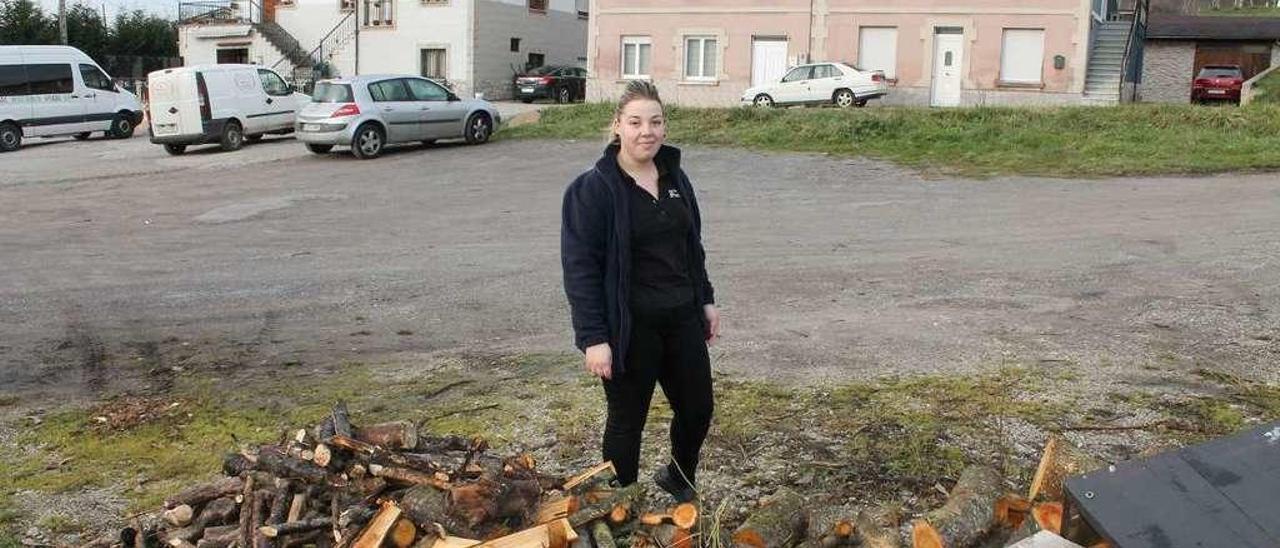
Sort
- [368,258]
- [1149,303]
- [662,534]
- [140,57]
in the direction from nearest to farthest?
[662,534]
[1149,303]
[368,258]
[140,57]

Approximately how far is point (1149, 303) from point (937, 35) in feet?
81.5

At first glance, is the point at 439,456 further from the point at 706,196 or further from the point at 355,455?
the point at 706,196

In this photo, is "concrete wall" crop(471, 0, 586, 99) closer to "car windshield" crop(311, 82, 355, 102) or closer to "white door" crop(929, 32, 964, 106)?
"white door" crop(929, 32, 964, 106)

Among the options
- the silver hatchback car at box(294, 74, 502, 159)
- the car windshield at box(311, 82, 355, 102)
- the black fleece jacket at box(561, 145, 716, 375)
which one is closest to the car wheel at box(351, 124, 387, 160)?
the silver hatchback car at box(294, 74, 502, 159)

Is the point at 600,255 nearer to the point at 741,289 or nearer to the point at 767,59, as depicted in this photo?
the point at 741,289

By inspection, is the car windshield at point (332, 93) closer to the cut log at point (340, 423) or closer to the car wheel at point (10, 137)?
the car wheel at point (10, 137)

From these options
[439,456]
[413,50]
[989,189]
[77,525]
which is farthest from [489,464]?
[413,50]

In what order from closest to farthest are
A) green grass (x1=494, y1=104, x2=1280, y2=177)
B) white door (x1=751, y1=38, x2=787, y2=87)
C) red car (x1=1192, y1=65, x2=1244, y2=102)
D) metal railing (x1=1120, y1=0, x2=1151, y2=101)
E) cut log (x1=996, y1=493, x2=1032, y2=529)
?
cut log (x1=996, y1=493, x2=1032, y2=529)
green grass (x1=494, y1=104, x2=1280, y2=177)
metal railing (x1=1120, y1=0, x2=1151, y2=101)
white door (x1=751, y1=38, x2=787, y2=87)
red car (x1=1192, y1=65, x2=1244, y2=102)

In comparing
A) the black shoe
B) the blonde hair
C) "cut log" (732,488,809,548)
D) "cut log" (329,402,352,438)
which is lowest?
the black shoe

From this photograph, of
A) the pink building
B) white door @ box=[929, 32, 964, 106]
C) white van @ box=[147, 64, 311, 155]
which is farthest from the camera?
white door @ box=[929, 32, 964, 106]

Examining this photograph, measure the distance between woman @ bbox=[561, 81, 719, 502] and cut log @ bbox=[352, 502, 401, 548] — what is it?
90cm

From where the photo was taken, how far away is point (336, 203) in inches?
606

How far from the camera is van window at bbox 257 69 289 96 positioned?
25.2 meters

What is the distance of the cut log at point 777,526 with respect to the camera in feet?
12.6
